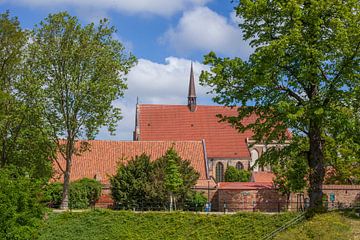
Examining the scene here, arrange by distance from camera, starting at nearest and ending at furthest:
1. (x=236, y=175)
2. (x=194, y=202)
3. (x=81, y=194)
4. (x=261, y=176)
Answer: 1. (x=194, y=202)
2. (x=81, y=194)
3. (x=261, y=176)
4. (x=236, y=175)

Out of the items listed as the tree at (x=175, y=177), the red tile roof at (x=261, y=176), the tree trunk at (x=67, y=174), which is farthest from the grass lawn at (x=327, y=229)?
the red tile roof at (x=261, y=176)

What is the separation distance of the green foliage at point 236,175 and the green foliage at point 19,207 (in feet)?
108

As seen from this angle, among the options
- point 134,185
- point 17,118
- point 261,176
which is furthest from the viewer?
point 261,176

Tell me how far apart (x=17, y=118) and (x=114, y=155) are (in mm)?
15021

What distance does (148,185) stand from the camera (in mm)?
34469

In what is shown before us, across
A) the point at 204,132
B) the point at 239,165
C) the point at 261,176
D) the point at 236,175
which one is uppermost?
the point at 204,132

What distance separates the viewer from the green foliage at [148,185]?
34.5 meters

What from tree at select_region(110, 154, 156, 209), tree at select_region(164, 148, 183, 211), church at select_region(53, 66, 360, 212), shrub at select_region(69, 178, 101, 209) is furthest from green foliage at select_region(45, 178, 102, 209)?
tree at select_region(164, 148, 183, 211)

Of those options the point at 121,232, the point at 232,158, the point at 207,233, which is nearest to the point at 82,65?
the point at 121,232

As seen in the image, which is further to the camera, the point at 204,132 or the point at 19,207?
the point at 204,132

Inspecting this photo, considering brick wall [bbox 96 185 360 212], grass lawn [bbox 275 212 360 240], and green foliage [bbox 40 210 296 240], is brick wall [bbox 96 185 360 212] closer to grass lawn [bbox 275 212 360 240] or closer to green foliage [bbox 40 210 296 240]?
green foliage [bbox 40 210 296 240]

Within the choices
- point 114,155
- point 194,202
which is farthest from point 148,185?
point 114,155

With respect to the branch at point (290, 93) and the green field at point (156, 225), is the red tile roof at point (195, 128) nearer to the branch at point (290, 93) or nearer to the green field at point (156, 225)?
the green field at point (156, 225)

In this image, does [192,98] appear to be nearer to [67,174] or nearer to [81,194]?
[81,194]
